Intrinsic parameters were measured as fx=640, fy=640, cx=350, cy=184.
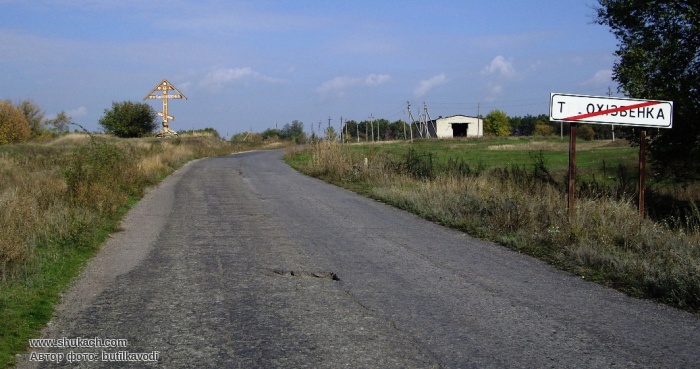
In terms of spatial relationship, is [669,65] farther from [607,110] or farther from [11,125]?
[11,125]

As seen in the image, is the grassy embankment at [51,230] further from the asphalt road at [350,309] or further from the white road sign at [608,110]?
the white road sign at [608,110]

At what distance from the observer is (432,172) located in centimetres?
2239

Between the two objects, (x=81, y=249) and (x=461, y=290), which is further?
(x=81, y=249)

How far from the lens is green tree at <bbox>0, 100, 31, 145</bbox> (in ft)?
191

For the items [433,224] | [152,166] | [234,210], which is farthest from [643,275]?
[152,166]

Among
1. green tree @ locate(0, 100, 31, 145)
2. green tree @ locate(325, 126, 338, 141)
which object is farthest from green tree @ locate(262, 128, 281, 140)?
green tree @ locate(325, 126, 338, 141)

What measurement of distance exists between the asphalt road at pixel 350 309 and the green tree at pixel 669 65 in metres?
8.89

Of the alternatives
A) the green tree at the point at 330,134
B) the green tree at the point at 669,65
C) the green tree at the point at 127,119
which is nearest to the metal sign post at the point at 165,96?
the green tree at the point at 127,119

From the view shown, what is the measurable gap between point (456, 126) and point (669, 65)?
90562 millimetres

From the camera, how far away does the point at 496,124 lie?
420 ft

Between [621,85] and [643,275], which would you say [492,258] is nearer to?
[643,275]

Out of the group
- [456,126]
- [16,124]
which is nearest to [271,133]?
[456,126]

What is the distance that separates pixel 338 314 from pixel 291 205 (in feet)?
32.4

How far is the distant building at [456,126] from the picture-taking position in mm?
104819
